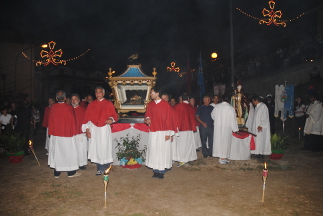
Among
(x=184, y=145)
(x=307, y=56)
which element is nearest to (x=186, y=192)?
(x=184, y=145)

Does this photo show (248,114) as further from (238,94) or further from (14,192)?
(14,192)

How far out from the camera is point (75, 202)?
4.64m

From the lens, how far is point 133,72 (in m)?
8.20

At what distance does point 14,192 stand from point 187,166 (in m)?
4.29

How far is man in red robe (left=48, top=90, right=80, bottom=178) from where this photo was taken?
6.11 meters

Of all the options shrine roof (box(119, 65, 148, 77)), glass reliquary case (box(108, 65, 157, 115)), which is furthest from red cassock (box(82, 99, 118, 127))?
shrine roof (box(119, 65, 148, 77))


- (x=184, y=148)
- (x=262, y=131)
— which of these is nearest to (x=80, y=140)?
(x=184, y=148)

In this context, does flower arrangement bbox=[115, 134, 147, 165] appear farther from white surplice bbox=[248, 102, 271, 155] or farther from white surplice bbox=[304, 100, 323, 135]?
white surplice bbox=[304, 100, 323, 135]

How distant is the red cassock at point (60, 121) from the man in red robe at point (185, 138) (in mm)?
2984

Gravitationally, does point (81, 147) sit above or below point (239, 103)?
below

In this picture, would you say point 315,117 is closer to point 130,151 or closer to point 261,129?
point 261,129

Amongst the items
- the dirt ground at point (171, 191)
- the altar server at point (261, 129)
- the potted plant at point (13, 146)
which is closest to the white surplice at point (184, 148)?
the dirt ground at point (171, 191)

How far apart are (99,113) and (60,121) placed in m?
0.91

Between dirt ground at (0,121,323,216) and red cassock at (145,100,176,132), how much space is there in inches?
47.4
